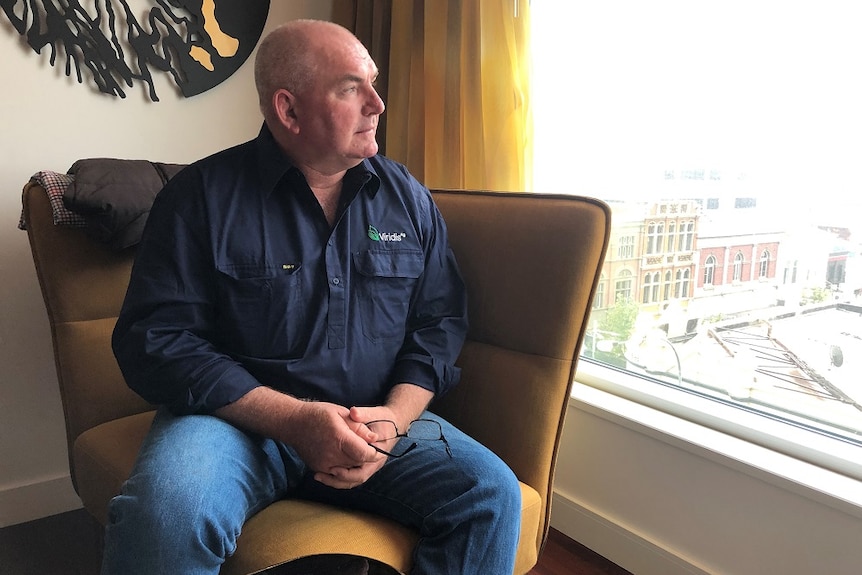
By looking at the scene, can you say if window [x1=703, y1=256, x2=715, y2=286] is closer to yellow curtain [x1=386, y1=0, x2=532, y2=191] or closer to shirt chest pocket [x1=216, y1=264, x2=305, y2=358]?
yellow curtain [x1=386, y1=0, x2=532, y2=191]

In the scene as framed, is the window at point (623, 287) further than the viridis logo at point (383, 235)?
Yes

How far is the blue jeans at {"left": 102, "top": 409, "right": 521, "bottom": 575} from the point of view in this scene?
0.99 m

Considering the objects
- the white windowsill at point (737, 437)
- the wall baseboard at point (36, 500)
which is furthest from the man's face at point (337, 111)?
the wall baseboard at point (36, 500)

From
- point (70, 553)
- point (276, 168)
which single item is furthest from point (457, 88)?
point (70, 553)

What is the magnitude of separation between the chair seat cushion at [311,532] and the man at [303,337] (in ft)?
0.11

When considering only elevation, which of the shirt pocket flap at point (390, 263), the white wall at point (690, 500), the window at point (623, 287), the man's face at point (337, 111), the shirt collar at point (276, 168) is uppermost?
the man's face at point (337, 111)

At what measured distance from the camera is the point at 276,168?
135 centimetres

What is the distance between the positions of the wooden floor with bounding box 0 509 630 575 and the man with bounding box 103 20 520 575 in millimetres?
668

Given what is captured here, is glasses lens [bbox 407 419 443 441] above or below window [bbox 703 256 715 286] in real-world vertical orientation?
below

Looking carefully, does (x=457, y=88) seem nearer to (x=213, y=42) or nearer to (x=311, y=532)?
(x=213, y=42)

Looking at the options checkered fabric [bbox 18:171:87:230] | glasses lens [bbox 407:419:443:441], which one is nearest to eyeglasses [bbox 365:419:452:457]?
glasses lens [bbox 407:419:443:441]

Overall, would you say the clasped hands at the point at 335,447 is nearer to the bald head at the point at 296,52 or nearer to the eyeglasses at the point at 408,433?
the eyeglasses at the point at 408,433

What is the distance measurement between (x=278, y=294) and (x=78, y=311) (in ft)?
2.12

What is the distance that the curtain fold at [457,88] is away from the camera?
5.89 feet
